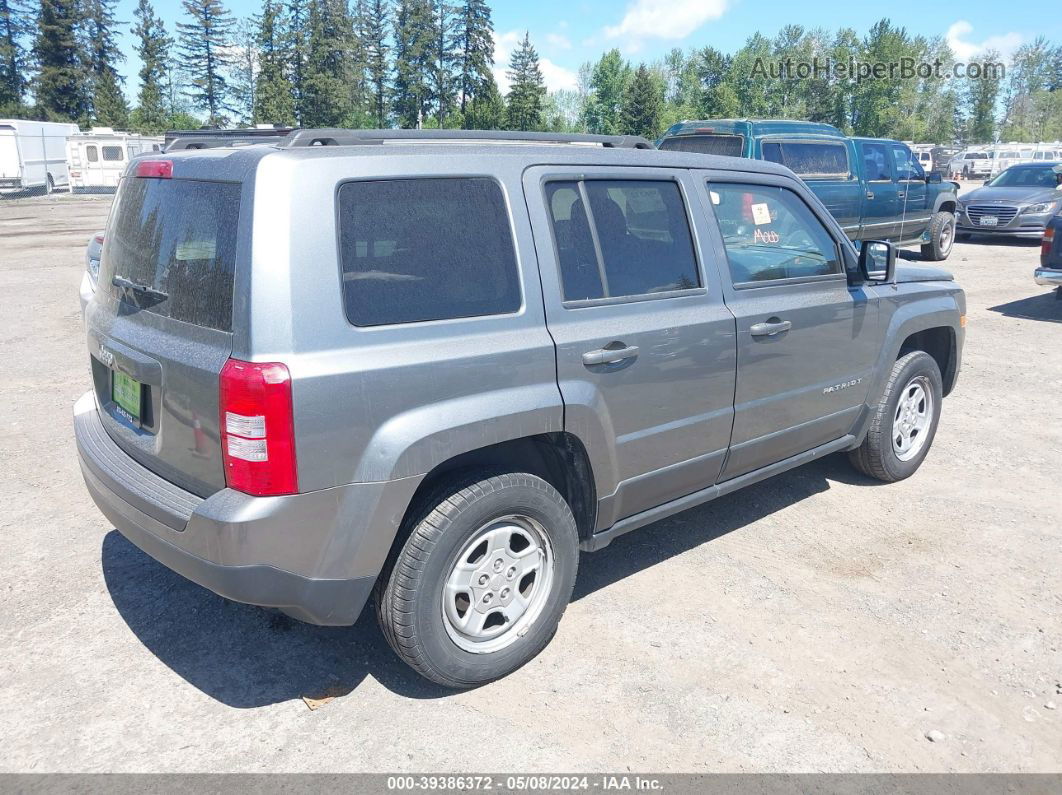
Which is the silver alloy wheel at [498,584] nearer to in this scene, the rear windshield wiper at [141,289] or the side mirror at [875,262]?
the rear windshield wiper at [141,289]

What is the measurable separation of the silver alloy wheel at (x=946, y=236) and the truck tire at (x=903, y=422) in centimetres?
1136

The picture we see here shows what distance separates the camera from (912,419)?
5352 millimetres

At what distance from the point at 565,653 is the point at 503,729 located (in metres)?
0.53

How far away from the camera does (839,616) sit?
12.4 feet

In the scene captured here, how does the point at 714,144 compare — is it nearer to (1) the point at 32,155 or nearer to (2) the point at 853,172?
(2) the point at 853,172

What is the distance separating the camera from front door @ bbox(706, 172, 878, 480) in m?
4.02

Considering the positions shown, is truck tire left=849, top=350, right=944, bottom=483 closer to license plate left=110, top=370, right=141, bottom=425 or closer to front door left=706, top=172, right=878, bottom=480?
front door left=706, top=172, right=878, bottom=480

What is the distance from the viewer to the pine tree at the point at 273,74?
218ft

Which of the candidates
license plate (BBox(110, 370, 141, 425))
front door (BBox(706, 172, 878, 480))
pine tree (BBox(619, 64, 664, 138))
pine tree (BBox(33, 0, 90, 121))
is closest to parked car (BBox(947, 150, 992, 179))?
pine tree (BBox(619, 64, 664, 138))

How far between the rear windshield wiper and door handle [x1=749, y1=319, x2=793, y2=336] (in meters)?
2.49

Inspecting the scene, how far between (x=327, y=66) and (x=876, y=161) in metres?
70.9

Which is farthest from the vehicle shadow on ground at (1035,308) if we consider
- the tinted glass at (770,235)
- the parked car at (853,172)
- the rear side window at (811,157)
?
the tinted glass at (770,235)

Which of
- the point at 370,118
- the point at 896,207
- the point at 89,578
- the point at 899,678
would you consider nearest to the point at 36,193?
the point at 896,207

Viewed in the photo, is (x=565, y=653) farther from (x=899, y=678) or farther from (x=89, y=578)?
(x=89, y=578)
